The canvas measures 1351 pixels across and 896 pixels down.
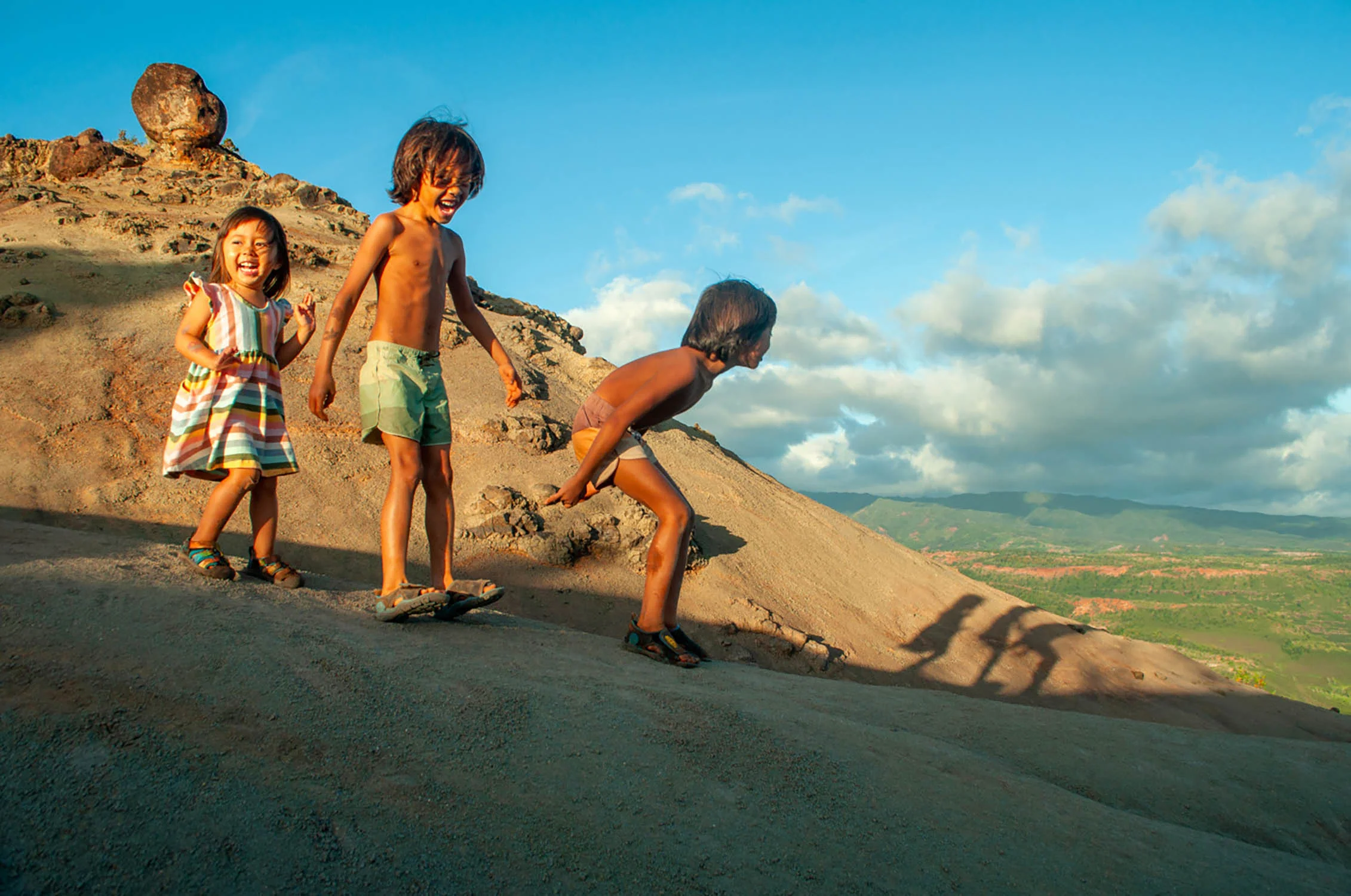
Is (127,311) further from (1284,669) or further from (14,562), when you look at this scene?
(1284,669)

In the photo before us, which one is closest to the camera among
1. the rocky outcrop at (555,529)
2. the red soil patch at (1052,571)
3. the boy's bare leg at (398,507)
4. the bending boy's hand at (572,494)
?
the boy's bare leg at (398,507)

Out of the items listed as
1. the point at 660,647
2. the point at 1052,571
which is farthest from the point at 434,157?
the point at 1052,571

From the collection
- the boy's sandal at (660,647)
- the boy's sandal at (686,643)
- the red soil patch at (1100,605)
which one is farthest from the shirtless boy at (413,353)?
the red soil patch at (1100,605)

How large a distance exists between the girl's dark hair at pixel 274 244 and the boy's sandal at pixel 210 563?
1131mm

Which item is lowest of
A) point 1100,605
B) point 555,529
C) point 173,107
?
point 1100,605

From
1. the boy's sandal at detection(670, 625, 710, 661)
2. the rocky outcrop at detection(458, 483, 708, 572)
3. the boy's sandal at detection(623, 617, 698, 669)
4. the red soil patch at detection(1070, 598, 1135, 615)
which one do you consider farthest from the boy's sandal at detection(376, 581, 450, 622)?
the red soil patch at detection(1070, 598, 1135, 615)

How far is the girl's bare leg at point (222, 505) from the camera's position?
3.13 metres

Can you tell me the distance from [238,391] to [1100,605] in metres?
38.6

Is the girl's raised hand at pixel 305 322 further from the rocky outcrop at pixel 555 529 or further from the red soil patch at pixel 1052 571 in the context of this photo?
the red soil patch at pixel 1052 571

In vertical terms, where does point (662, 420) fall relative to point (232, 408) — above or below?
above

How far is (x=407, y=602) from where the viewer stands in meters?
2.87

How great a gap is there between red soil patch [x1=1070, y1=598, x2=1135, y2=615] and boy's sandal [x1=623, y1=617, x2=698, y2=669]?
3228 cm

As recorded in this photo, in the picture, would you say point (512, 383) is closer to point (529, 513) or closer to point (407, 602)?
point (407, 602)

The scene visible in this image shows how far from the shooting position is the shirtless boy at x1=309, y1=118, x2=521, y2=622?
9.92ft
